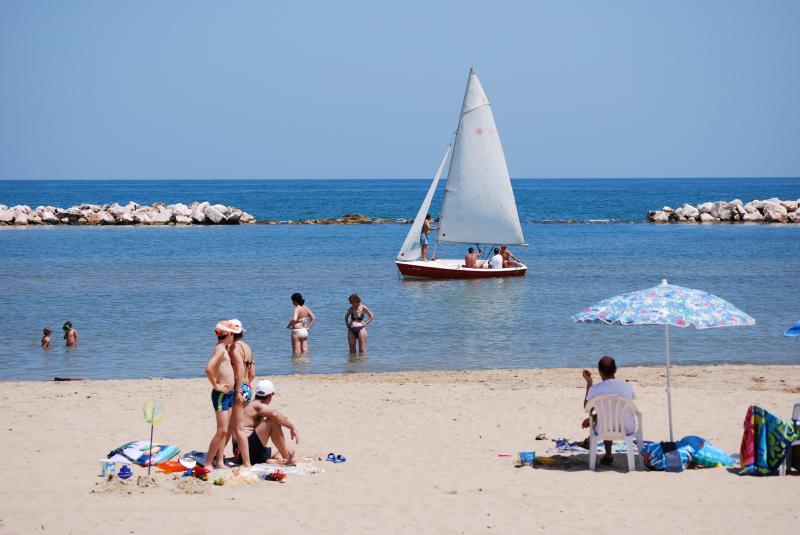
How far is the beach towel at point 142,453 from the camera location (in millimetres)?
10336

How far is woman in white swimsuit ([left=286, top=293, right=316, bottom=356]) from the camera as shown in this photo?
18.4 meters

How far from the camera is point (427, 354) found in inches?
752

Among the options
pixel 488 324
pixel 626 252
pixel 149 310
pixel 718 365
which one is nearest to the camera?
pixel 718 365

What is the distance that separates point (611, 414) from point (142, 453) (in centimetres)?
489

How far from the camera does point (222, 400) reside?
9.92 metres

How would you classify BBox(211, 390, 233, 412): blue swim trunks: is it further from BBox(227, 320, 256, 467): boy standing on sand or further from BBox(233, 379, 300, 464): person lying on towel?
BBox(233, 379, 300, 464): person lying on towel

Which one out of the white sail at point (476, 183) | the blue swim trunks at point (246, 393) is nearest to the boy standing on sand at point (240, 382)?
the blue swim trunks at point (246, 393)

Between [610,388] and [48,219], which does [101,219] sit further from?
[610,388]

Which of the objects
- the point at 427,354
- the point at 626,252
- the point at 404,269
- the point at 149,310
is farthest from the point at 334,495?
the point at 626,252

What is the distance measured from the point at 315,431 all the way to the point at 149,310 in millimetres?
14583

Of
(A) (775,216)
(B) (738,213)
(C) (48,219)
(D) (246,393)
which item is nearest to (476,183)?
(D) (246,393)

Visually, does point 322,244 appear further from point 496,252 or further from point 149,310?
point 149,310

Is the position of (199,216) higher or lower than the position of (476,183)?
higher

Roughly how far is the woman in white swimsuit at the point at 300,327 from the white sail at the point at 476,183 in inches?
606
